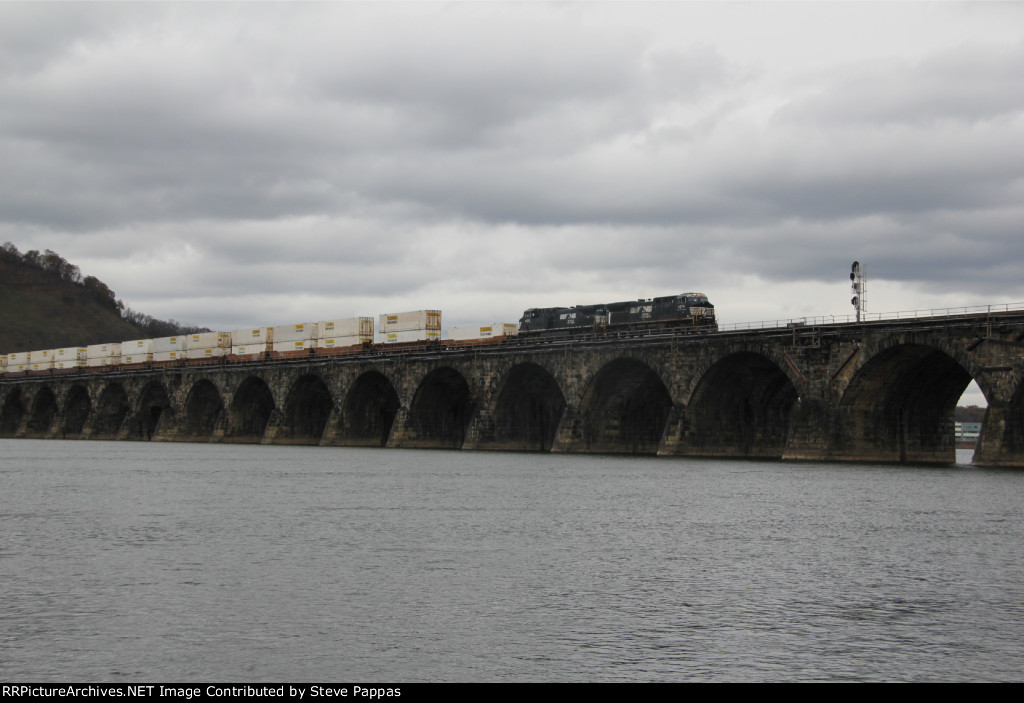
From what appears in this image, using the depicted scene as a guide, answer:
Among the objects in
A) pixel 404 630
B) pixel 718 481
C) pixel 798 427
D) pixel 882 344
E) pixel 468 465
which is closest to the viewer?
pixel 404 630

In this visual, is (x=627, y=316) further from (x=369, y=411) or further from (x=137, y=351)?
(x=137, y=351)

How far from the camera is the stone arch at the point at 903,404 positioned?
5053cm

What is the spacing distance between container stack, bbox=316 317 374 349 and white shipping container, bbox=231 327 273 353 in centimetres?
720

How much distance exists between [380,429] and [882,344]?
47.5 metres

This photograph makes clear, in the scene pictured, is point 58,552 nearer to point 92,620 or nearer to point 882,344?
point 92,620

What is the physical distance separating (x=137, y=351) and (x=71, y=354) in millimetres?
14349

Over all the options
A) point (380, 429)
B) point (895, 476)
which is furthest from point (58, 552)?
point (380, 429)

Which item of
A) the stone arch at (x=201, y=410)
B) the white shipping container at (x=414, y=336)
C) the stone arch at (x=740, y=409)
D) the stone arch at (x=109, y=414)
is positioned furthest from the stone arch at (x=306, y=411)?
the stone arch at (x=740, y=409)

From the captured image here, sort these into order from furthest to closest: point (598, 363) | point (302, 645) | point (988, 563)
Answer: point (598, 363) → point (988, 563) → point (302, 645)

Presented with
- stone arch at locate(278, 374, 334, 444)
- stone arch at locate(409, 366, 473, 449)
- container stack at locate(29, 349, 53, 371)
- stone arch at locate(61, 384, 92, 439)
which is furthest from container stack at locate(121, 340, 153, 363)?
stone arch at locate(409, 366, 473, 449)

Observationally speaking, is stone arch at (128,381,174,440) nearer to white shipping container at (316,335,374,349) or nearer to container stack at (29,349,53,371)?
white shipping container at (316,335,374,349)

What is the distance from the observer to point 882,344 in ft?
161

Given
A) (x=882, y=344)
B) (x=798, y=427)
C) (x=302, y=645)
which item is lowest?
(x=302, y=645)

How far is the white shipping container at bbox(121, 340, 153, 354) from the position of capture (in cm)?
11159
